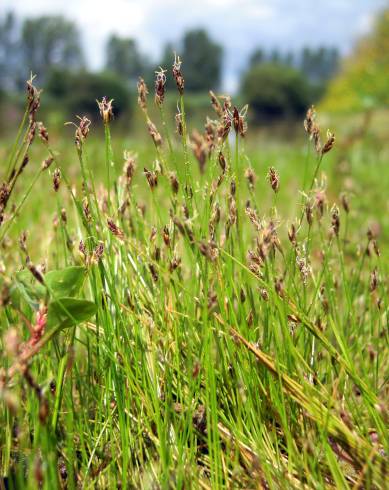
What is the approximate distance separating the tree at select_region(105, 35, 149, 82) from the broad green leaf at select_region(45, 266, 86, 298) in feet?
363

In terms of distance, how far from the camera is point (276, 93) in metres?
57.1

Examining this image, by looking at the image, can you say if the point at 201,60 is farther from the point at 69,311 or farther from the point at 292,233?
the point at 69,311

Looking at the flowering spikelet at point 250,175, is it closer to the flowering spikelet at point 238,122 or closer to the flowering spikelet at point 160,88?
the flowering spikelet at point 238,122

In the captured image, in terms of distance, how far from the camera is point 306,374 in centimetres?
123

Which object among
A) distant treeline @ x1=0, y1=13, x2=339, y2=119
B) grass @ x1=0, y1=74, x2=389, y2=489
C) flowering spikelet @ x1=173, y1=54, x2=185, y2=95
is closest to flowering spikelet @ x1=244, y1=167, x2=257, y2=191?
grass @ x1=0, y1=74, x2=389, y2=489

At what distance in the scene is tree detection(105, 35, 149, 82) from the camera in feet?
352

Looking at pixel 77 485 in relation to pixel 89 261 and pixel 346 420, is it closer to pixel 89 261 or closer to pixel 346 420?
pixel 89 261

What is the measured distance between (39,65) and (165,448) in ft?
326

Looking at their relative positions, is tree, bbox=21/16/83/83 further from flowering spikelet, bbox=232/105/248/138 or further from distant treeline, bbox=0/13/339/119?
flowering spikelet, bbox=232/105/248/138

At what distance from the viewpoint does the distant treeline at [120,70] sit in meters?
54.5

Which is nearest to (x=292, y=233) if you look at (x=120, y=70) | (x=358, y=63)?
(x=358, y=63)

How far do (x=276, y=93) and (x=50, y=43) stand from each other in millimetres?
50585

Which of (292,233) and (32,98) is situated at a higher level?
(32,98)

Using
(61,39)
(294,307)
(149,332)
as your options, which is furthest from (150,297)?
(61,39)
